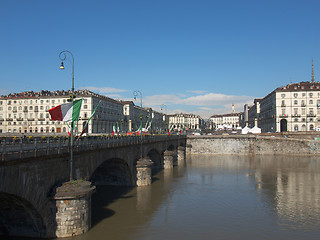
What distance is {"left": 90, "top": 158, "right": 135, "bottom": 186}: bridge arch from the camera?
129 feet

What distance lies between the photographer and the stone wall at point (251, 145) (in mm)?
85438

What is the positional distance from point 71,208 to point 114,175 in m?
20.8

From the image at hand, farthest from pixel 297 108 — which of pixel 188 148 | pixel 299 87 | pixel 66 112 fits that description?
pixel 66 112

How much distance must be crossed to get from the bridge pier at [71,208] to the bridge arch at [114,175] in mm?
17493

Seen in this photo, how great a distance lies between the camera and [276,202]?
33.3 m

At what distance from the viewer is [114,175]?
41.0 m

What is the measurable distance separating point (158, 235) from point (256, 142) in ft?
240

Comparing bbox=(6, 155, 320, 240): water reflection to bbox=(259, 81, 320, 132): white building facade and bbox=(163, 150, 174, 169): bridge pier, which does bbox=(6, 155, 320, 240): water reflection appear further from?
bbox=(259, 81, 320, 132): white building facade

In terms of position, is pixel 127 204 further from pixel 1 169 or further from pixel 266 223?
pixel 1 169

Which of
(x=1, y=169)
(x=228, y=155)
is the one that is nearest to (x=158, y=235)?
(x=1, y=169)

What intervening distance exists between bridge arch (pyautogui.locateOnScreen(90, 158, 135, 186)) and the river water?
52.6 inches

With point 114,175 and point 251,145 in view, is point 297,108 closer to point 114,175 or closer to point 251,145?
point 251,145

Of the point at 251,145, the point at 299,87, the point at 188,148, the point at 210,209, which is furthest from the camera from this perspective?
the point at 299,87

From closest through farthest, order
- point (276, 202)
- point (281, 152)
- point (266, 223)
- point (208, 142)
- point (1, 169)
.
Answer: point (1, 169), point (266, 223), point (276, 202), point (281, 152), point (208, 142)
